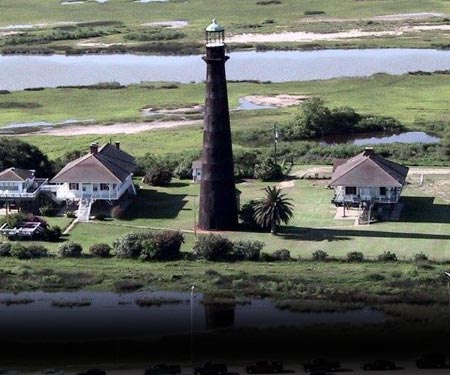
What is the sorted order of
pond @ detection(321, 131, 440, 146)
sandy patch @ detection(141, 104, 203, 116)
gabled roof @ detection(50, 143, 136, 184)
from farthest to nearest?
sandy patch @ detection(141, 104, 203, 116) → pond @ detection(321, 131, 440, 146) → gabled roof @ detection(50, 143, 136, 184)

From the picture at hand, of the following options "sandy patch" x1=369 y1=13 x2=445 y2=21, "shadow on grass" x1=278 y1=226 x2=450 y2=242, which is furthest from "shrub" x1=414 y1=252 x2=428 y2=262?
"sandy patch" x1=369 y1=13 x2=445 y2=21

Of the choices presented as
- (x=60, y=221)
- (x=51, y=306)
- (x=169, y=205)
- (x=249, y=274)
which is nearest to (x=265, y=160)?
(x=169, y=205)

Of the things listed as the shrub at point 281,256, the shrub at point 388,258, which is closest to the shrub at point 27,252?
the shrub at point 281,256

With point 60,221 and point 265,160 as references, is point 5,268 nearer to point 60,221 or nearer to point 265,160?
point 60,221

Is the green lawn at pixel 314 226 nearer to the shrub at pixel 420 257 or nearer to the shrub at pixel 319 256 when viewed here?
the shrub at pixel 420 257

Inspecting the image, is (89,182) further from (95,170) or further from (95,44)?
(95,44)

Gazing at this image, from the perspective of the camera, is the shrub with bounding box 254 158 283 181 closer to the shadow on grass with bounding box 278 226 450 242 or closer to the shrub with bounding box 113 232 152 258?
the shadow on grass with bounding box 278 226 450 242

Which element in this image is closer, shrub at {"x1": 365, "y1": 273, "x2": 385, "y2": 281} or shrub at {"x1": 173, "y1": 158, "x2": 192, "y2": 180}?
shrub at {"x1": 365, "y1": 273, "x2": 385, "y2": 281}

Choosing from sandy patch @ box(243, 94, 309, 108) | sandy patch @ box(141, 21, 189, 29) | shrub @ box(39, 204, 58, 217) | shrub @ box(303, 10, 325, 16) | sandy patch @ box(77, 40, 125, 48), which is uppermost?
shrub @ box(303, 10, 325, 16)
